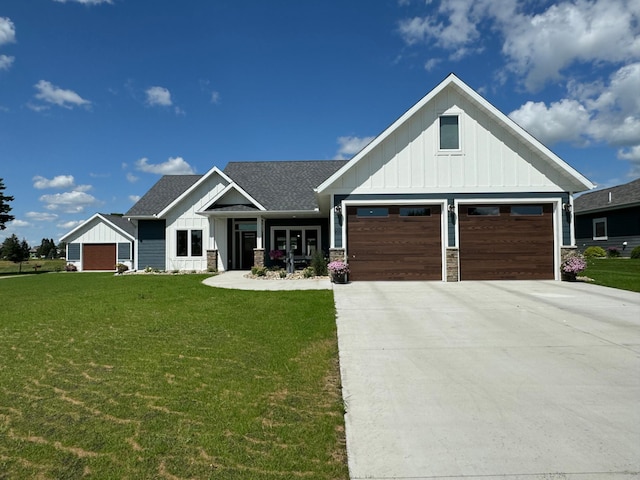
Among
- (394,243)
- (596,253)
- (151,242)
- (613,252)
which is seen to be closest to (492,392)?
(394,243)

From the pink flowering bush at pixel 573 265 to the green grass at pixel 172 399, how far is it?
982cm

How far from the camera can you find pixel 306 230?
19.6 meters

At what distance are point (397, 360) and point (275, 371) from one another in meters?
1.67

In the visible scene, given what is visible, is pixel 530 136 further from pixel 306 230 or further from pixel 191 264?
pixel 191 264

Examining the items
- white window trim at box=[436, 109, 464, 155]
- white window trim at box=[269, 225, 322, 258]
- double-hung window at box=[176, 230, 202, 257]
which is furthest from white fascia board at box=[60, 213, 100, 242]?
white window trim at box=[436, 109, 464, 155]

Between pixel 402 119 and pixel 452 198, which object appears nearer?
pixel 402 119

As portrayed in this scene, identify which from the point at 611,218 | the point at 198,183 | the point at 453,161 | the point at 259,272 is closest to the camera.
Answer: the point at 453,161

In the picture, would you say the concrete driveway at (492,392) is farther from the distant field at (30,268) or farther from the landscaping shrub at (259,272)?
the distant field at (30,268)

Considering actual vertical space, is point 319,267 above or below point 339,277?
above

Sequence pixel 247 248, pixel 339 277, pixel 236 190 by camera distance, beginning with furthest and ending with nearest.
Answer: pixel 247 248 < pixel 236 190 < pixel 339 277

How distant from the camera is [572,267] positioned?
485 inches

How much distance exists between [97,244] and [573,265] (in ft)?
97.3

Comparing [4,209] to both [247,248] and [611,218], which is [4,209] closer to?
[247,248]

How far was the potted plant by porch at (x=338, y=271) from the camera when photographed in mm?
12461
